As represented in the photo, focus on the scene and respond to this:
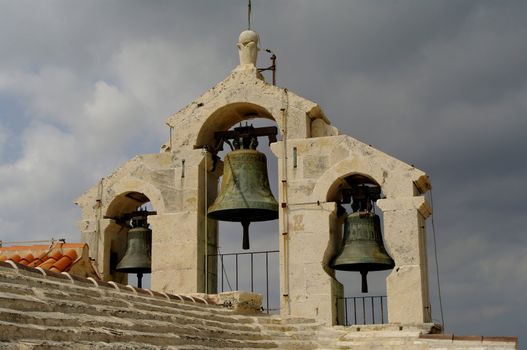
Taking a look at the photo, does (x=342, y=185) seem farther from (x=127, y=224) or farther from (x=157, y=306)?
(x=157, y=306)

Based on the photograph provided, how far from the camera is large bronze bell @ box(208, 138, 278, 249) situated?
15.2 m

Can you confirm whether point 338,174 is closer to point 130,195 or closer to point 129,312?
point 130,195

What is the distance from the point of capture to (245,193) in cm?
1528

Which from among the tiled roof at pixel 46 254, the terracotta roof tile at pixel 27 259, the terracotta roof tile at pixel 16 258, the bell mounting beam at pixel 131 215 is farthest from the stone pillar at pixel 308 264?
the terracotta roof tile at pixel 16 258

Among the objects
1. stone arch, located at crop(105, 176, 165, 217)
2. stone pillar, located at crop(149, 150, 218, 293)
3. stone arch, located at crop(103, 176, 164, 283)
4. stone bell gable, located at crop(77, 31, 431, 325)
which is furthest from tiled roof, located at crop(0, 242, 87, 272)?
stone pillar, located at crop(149, 150, 218, 293)

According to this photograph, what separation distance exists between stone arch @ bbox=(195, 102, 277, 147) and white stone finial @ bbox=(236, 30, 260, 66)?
2.85 feet

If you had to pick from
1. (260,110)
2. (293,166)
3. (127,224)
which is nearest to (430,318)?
(293,166)

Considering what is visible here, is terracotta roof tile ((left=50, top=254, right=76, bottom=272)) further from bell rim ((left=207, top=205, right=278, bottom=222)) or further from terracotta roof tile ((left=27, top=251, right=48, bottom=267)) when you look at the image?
bell rim ((left=207, top=205, right=278, bottom=222))

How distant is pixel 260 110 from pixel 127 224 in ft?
11.0

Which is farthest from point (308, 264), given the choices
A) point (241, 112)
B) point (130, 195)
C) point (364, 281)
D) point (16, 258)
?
point (16, 258)

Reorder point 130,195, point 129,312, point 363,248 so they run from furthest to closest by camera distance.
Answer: point 130,195 < point 363,248 < point 129,312

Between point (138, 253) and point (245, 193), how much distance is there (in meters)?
2.56

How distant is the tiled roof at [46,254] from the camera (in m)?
15.2

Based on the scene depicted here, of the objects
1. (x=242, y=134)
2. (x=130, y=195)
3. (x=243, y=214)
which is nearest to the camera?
(x=243, y=214)
